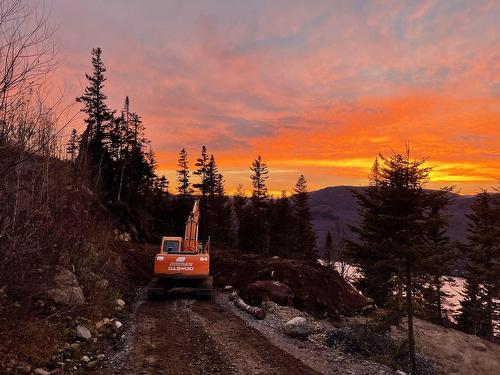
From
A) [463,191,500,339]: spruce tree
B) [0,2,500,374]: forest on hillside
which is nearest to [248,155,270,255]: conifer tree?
[0,2,500,374]: forest on hillside

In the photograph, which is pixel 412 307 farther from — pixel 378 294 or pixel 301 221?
pixel 301 221

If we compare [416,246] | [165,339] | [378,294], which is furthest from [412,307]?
[378,294]

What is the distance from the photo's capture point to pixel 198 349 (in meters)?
12.1

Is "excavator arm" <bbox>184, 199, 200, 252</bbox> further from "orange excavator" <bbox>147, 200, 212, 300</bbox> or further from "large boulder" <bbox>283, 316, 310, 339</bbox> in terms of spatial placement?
"large boulder" <bbox>283, 316, 310, 339</bbox>

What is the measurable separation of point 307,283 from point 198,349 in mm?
11280

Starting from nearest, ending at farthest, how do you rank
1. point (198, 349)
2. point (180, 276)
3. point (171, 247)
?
point (198, 349) < point (180, 276) < point (171, 247)

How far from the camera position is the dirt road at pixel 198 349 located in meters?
10.6

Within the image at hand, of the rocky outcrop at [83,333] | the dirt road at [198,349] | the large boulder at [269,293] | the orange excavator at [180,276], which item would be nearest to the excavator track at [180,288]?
the orange excavator at [180,276]

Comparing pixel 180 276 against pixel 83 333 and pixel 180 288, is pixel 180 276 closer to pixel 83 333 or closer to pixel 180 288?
pixel 180 288

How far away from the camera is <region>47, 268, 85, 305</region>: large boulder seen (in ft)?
42.4

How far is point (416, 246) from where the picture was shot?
52.5ft

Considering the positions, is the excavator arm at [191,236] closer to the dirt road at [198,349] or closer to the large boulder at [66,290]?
the dirt road at [198,349]

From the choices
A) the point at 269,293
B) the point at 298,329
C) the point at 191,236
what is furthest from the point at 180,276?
the point at 298,329

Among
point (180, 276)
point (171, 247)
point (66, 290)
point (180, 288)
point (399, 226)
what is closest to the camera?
point (66, 290)
